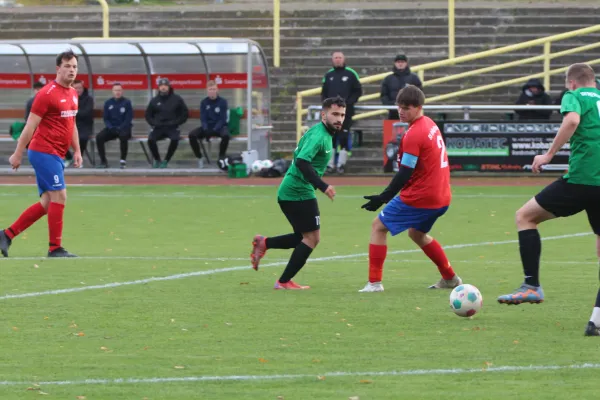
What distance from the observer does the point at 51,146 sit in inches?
497

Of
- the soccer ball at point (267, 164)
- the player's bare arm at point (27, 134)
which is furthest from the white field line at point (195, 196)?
the player's bare arm at point (27, 134)

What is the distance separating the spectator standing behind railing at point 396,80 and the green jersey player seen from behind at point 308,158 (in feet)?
43.6

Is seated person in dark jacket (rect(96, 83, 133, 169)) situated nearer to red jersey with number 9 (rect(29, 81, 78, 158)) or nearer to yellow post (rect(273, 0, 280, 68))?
yellow post (rect(273, 0, 280, 68))

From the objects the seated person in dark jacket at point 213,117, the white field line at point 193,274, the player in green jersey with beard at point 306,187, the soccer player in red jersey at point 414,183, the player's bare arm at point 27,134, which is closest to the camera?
the soccer player in red jersey at point 414,183

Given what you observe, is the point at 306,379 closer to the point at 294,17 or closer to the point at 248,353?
the point at 248,353

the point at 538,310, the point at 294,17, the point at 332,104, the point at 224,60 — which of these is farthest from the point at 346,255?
the point at 294,17

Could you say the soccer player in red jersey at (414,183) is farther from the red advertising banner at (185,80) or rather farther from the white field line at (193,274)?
the red advertising banner at (185,80)

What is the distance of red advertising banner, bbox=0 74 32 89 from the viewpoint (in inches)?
1053

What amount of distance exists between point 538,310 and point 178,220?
8.55 m

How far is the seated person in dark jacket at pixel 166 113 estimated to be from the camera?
81.9ft

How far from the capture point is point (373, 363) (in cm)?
711

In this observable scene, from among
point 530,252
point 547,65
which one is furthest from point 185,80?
point 530,252

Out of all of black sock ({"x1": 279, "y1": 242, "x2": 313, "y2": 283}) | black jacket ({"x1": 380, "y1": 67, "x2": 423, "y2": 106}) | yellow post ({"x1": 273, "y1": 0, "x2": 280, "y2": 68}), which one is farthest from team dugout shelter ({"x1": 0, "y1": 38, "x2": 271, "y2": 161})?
black sock ({"x1": 279, "y1": 242, "x2": 313, "y2": 283})

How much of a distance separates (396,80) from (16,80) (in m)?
8.02
